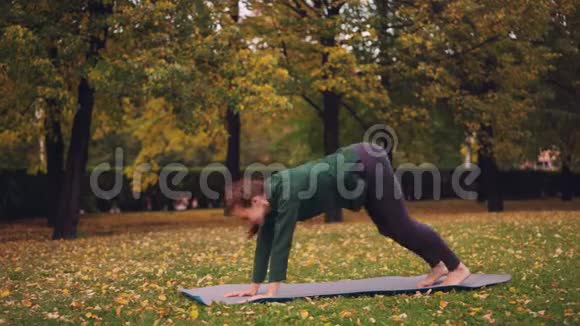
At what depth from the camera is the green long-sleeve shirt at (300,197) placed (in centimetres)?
715

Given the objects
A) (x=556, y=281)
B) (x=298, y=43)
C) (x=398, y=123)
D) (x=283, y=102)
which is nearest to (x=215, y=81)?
(x=283, y=102)

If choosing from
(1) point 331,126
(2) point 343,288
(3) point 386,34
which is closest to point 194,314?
(2) point 343,288

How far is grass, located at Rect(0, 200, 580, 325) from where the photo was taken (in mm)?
6680

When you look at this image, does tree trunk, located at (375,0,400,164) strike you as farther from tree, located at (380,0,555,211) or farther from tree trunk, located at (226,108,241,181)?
tree trunk, located at (226,108,241,181)

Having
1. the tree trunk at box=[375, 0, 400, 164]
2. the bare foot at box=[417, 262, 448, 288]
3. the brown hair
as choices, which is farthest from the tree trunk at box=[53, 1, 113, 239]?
the bare foot at box=[417, 262, 448, 288]

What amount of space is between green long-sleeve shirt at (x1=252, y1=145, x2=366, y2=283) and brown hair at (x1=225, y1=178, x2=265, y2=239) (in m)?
0.09

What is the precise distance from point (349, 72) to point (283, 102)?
429 centimetres

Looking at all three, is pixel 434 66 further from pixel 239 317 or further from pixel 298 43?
pixel 239 317

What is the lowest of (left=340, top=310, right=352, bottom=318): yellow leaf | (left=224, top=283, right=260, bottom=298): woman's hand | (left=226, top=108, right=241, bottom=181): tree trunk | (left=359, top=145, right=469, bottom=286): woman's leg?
(left=340, top=310, right=352, bottom=318): yellow leaf

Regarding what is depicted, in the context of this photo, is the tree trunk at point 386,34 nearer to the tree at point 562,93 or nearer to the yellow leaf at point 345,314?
the tree at point 562,93

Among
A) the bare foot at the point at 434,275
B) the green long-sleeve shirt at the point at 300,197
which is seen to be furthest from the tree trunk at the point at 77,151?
the bare foot at the point at 434,275

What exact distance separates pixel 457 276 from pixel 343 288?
4.14 ft

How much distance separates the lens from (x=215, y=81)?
18609 millimetres

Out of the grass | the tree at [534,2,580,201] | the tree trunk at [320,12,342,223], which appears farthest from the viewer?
the tree at [534,2,580,201]
